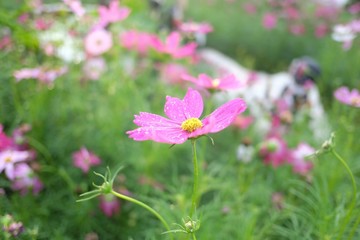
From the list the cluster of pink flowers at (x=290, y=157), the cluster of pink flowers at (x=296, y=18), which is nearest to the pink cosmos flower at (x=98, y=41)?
the cluster of pink flowers at (x=290, y=157)

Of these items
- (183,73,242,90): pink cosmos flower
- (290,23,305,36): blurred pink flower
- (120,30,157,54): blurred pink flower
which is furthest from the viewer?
(290,23,305,36): blurred pink flower

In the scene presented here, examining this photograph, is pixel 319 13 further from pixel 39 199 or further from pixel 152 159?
pixel 39 199

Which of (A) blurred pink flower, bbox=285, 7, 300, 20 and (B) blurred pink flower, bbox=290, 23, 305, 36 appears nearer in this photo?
(B) blurred pink flower, bbox=290, 23, 305, 36

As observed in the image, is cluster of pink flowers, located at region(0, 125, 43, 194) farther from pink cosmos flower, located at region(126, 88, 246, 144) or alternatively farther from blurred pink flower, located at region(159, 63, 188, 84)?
blurred pink flower, located at region(159, 63, 188, 84)

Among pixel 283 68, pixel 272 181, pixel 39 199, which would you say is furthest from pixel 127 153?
pixel 283 68

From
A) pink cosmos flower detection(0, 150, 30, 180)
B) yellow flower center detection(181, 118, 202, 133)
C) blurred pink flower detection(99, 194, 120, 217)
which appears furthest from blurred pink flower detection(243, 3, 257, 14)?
yellow flower center detection(181, 118, 202, 133)

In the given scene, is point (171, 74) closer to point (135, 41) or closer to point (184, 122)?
point (135, 41)

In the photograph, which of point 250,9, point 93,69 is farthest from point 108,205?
point 250,9
